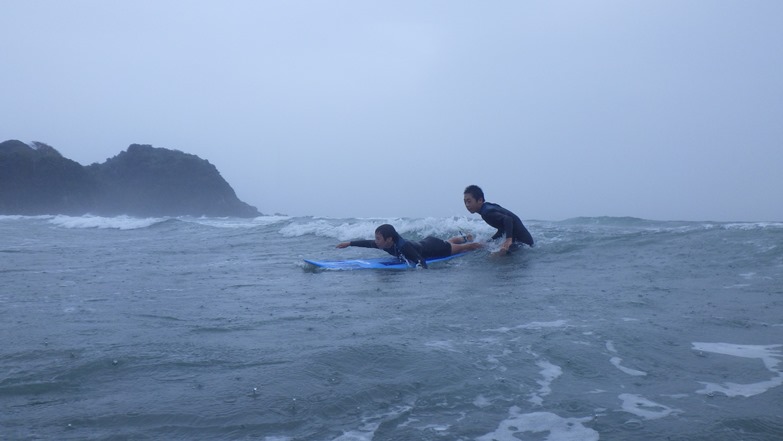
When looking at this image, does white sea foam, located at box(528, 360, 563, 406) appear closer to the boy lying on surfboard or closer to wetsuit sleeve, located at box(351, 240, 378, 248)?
the boy lying on surfboard

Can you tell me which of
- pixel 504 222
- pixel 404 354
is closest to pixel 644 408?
pixel 404 354

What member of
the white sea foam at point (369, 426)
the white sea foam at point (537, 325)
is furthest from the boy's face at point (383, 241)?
the white sea foam at point (369, 426)

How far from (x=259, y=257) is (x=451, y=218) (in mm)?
5654

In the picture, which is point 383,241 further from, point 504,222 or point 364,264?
point 504,222

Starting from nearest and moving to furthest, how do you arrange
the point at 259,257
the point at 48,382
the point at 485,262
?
1. the point at 48,382
2. the point at 485,262
3. the point at 259,257

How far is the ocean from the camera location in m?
2.95

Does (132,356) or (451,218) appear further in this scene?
(451,218)

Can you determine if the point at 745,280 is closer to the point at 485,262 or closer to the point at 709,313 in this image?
the point at 709,313

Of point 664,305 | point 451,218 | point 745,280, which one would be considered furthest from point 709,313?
point 451,218

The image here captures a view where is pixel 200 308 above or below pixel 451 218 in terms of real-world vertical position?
below

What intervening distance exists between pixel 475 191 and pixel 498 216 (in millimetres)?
583

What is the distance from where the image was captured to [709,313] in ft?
17.3

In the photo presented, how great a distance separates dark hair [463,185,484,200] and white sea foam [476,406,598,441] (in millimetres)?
7350

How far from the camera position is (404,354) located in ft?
13.2
